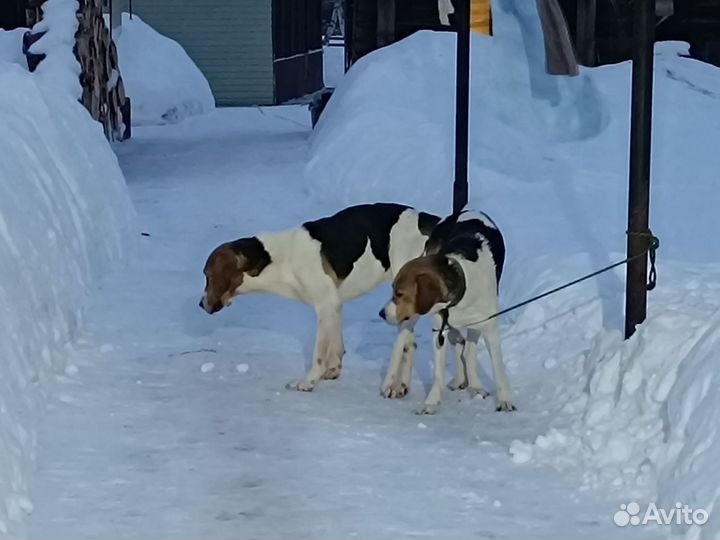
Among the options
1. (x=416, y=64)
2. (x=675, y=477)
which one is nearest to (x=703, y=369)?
(x=675, y=477)

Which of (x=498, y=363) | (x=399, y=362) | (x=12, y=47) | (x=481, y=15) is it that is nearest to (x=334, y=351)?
(x=399, y=362)

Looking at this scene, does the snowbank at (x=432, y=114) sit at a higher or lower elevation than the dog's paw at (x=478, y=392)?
lower

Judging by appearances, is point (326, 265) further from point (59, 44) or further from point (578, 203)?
point (59, 44)

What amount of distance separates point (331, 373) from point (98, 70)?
12385 millimetres

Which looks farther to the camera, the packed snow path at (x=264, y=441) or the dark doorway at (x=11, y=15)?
the dark doorway at (x=11, y=15)

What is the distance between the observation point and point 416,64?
56.4 feet

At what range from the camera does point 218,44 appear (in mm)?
29766

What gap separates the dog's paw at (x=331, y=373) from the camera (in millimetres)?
7582

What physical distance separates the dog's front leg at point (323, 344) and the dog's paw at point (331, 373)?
0.21 ft

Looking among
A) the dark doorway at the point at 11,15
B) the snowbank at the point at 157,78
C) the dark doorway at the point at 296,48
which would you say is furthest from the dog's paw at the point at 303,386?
the dark doorway at the point at 296,48

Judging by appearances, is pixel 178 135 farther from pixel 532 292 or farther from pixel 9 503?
pixel 9 503

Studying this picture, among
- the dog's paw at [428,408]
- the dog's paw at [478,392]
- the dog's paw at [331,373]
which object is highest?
the dog's paw at [428,408]

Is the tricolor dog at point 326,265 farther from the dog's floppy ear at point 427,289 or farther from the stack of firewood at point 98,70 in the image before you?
the stack of firewood at point 98,70

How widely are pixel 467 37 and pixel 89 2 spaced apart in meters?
10.2
